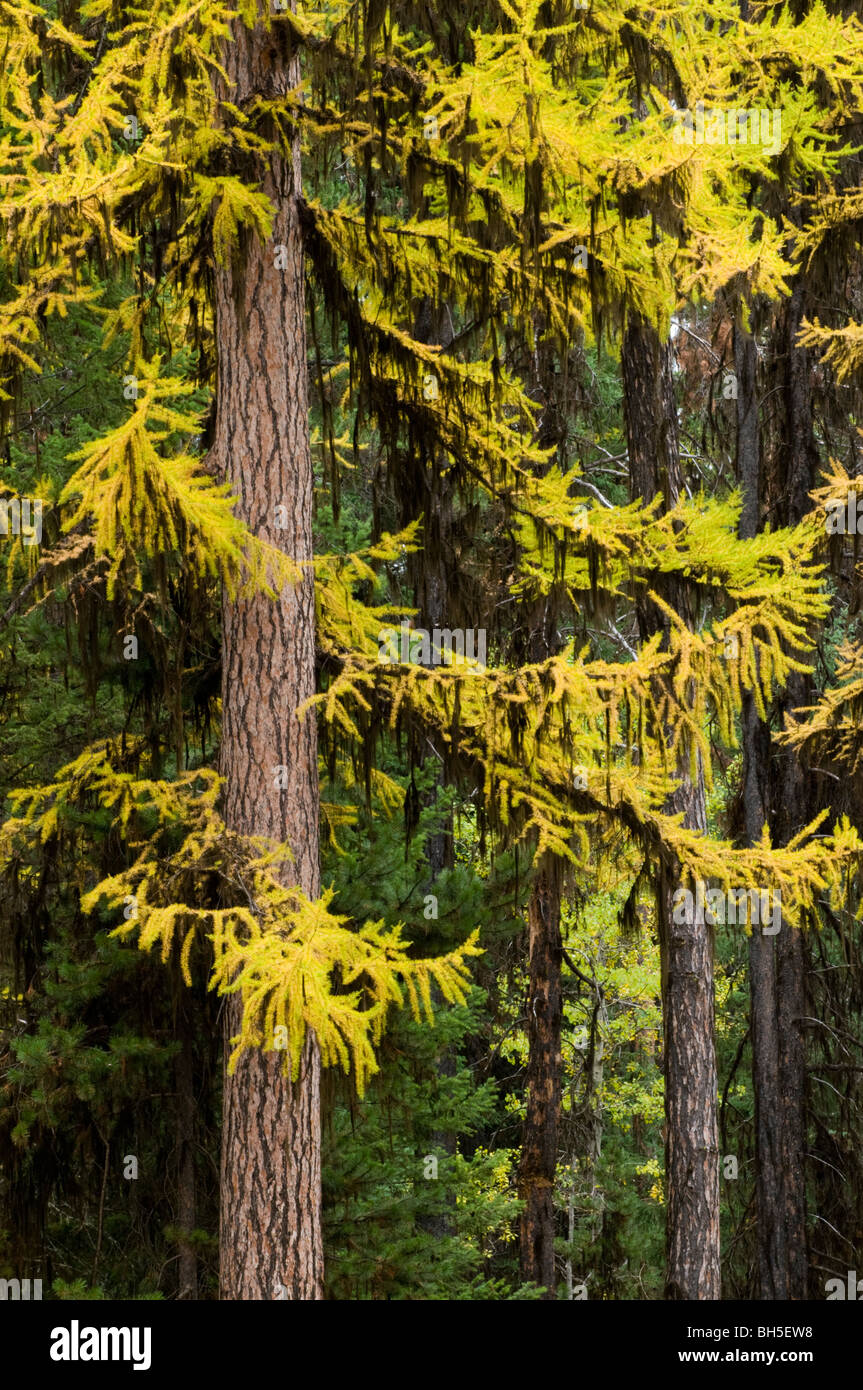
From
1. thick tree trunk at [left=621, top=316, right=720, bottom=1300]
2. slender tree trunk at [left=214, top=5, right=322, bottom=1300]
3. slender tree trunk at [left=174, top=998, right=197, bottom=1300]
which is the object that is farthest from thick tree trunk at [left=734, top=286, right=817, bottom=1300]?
slender tree trunk at [left=214, top=5, right=322, bottom=1300]

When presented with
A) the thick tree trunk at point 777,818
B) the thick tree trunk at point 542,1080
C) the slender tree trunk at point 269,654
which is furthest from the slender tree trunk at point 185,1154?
the thick tree trunk at point 777,818

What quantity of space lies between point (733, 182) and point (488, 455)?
196cm

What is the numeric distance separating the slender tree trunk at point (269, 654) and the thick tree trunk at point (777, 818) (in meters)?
6.97

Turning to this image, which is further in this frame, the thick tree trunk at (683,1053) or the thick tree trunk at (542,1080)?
the thick tree trunk at (542,1080)

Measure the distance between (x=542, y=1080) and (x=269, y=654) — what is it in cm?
734

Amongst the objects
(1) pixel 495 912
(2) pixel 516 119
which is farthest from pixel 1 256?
(1) pixel 495 912

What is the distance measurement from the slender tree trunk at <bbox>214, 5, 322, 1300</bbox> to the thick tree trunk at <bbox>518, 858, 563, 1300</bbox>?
6.43 meters

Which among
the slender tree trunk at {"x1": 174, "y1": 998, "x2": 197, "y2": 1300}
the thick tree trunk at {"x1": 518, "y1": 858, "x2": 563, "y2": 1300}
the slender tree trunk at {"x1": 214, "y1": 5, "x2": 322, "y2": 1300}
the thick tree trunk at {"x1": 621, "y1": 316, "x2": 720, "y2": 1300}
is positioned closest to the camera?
the slender tree trunk at {"x1": 214, "y1": 5, "x2": 322, "y2": 1300}

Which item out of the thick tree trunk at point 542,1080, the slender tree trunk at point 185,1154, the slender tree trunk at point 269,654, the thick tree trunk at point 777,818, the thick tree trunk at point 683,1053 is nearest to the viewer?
the slender tree trunk at point 269,654

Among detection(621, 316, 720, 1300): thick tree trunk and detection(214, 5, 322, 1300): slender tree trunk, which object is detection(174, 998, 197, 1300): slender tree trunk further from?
detection(621, 316, 720, 1300): thick tree trunk

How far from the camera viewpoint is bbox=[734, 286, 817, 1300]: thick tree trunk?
12672 mm

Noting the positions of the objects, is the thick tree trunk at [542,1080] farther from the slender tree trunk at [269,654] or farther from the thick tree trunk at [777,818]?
the slender tree trunk at [269,654]

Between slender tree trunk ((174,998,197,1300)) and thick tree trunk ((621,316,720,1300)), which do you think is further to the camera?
thick tree trunk ((621,316,720,1300))

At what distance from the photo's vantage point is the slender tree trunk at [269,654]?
19.5 ft
